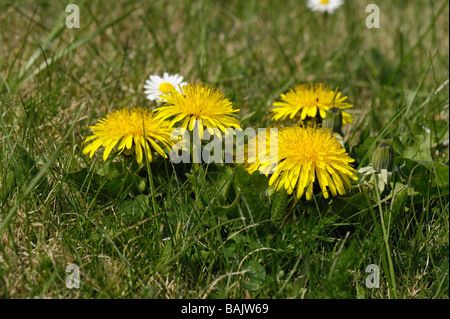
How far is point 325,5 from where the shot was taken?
2986 millimetres

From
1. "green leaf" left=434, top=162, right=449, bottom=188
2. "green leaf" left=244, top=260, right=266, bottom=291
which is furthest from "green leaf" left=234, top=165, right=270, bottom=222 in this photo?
"green leaf" left=434, top=162, right=449, bottom=188

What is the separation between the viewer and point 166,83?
199 cm

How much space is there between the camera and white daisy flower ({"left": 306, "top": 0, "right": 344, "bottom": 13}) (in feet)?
9.76

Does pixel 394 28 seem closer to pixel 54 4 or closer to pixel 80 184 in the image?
pixel 54 4

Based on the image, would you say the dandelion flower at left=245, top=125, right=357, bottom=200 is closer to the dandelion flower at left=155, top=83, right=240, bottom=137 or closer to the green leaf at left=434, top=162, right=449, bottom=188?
the dandelion flower at left=155, top=83, right=240, bottom=137

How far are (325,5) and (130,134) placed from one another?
1.93 m

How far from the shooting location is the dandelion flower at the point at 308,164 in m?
1.42

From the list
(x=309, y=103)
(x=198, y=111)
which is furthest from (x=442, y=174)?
(x=198, y=111)

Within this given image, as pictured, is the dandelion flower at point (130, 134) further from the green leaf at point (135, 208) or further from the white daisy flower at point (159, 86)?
the white daisy flower at point (159, 86)

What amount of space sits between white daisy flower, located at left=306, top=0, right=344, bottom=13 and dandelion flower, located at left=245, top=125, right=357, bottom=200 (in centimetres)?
174

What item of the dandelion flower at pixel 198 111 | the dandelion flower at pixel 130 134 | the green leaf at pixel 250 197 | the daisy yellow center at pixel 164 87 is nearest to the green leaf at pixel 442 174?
the green leaf at pixel 250 197
